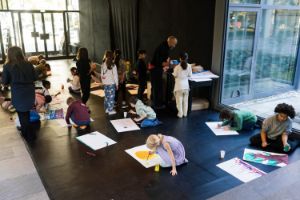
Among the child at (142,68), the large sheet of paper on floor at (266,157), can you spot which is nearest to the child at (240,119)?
the large sheet of paper on floor at (266,157)

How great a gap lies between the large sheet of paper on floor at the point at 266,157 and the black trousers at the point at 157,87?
2.35 metres

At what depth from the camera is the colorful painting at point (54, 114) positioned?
5427 millimetres

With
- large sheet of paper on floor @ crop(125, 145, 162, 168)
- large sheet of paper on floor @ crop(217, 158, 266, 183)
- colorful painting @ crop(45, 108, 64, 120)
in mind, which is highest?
colorful painting @ crop(45, 108, 64, 120)

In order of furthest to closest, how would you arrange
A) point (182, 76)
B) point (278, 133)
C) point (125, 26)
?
point (125, 26), point (182, 76), point (278, 133)

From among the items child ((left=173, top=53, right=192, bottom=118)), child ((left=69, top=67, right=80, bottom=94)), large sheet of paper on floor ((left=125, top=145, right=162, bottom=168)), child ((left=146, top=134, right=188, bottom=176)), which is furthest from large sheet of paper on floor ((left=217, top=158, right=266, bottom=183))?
child ((left=69, top=67, right=80, bottom=94))

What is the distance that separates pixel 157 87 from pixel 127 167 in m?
2.53

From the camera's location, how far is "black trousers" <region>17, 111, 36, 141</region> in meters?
4.34

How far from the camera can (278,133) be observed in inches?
163

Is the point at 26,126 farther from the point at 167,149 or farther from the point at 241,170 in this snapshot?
the point at 241,170

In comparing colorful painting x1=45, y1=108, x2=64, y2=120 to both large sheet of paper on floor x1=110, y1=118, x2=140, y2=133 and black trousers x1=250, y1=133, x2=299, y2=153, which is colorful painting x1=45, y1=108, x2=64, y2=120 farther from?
black trousers x1=250, y1=133, x2=299, y2=153

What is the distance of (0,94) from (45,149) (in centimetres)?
361

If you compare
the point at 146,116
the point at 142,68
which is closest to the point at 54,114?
the point at 146,116

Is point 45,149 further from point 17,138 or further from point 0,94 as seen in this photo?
Result: point 0,94

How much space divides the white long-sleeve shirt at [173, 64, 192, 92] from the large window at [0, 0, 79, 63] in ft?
28.8
